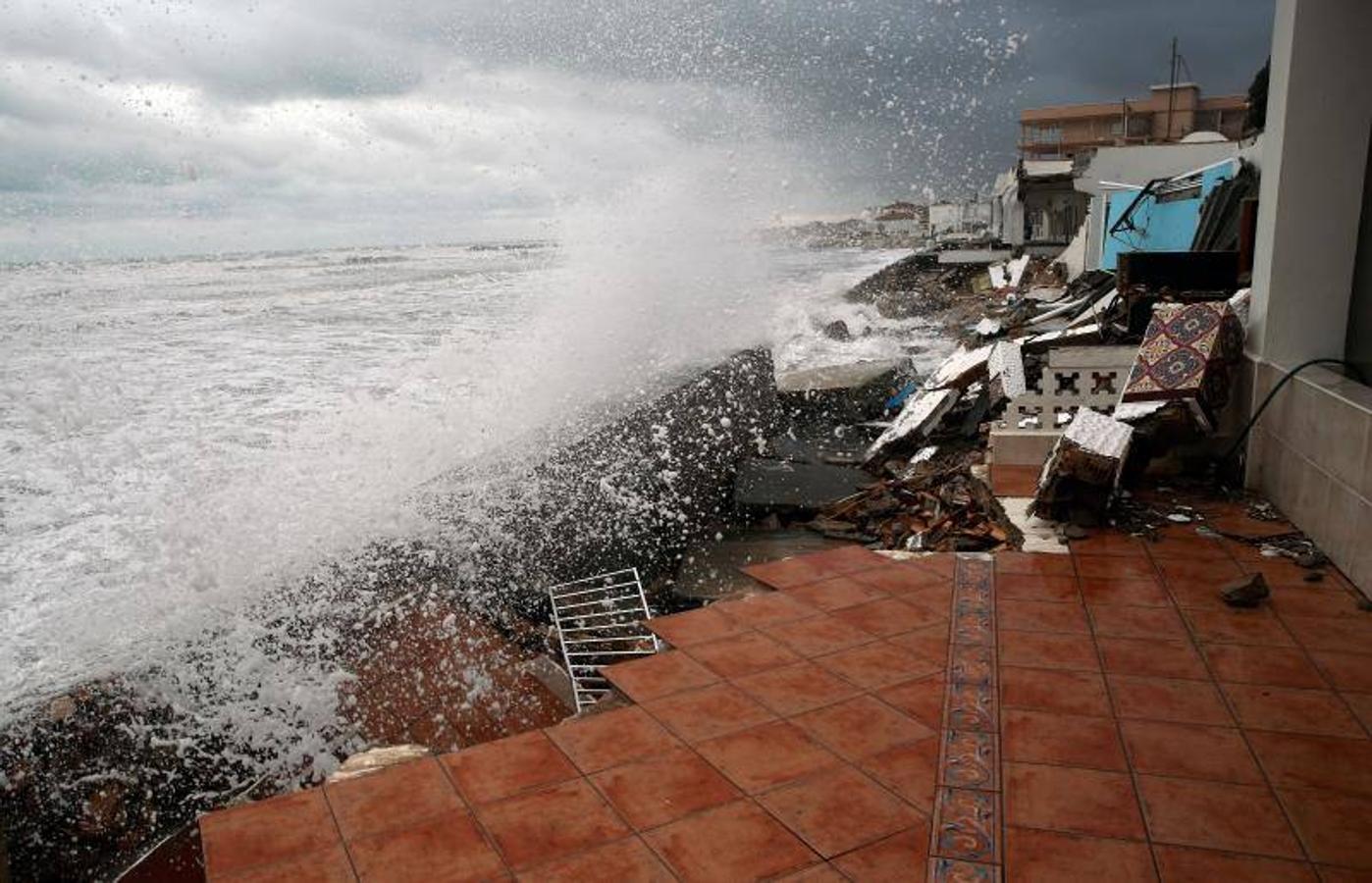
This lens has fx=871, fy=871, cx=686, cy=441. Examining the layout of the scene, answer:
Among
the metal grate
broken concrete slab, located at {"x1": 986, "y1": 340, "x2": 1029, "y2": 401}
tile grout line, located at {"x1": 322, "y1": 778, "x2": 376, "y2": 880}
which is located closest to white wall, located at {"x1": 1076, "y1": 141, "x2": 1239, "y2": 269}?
broken concrete slab, located at {"x1": 986, "y1": 340, "x2": 1029, "y2": 401}

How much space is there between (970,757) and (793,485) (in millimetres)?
3750

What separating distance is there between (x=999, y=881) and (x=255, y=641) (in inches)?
155

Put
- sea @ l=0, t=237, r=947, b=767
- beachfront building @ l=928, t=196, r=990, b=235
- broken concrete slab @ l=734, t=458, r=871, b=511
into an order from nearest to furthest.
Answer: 1. sea @ l=0, t=237, r=947, b=767
2. broken concrete slab @ l=734, t=458, r=871, b=511
3. beachfront building @ l=928, t=196, r=990, b=235

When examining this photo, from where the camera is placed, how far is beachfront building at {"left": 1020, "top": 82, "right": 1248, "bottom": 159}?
49.8 meters

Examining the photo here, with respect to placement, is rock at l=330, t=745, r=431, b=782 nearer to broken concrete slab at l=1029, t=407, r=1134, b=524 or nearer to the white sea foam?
the white sea foam

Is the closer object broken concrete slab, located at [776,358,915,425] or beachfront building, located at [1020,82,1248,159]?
broken concrete slab, located at [776,358,915,425]

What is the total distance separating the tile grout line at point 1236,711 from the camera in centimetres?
189

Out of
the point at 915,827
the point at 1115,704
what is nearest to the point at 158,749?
the point at 915,827

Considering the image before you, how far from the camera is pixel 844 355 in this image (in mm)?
14945

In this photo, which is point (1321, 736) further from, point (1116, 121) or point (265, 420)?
point (1116, 121)

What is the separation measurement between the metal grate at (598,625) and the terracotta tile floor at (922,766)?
1.07 m

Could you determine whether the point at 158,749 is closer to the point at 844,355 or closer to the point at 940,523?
the point at 940,523

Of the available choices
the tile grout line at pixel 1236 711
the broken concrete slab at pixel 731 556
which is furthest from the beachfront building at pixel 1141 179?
the tile grout line at pixel 1236 711

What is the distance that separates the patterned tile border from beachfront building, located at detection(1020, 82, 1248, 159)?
49.5 m
